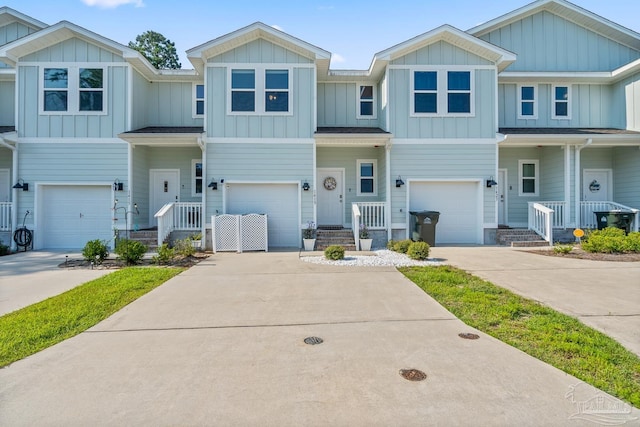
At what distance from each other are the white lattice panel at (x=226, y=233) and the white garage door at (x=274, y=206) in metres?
0.91

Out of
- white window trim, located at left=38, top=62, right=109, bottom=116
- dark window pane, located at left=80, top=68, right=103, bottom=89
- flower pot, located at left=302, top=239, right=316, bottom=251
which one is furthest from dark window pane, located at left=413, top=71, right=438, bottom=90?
dark window pane, located at left=80, top=68, right=103, bottom=89

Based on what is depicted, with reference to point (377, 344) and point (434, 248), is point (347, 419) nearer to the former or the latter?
point (377, 344)

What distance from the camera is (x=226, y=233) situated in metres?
10.5

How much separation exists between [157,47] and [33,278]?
32.1 m

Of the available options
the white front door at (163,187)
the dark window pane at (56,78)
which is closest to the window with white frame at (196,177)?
the white front door at (163,187)

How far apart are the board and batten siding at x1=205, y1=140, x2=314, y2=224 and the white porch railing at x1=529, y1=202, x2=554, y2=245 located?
7326 mm

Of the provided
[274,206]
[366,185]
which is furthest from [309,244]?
[366,185]

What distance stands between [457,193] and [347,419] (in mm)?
10688

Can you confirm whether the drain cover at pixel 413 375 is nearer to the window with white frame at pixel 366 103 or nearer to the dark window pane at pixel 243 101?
the dark window pane at pixel 243 101

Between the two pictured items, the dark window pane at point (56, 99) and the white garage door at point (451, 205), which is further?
the white garage door at point (451, 205)

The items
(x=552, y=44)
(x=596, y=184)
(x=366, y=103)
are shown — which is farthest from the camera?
(x=552, y=44)

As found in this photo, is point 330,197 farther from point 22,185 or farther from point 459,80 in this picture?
point 22,185

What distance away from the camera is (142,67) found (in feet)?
37.9

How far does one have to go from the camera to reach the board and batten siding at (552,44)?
43.3ft
